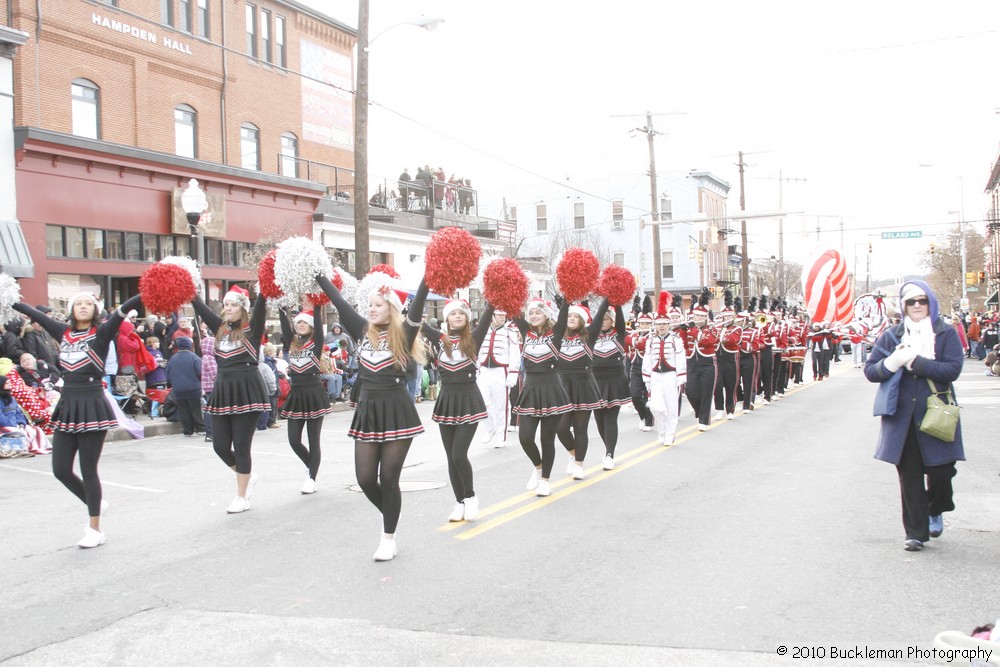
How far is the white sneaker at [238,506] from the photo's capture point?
317 inches

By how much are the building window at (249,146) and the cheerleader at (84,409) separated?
19.5 m

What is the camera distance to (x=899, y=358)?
20.7ft

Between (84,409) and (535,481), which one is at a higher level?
(84,409)

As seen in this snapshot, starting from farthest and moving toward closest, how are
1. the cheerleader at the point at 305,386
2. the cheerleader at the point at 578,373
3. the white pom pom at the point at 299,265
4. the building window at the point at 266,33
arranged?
the building window at the point at 266,33, the cheerleader at the point at 578,373, the cheerleader at the point at 305,386, the white pom pom at the point at 299,265

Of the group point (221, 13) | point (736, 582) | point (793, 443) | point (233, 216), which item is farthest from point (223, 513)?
point (221, 13)

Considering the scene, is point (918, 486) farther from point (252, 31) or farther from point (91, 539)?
point (252, 31)

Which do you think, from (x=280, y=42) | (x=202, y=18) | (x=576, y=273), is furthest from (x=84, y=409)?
(x=280, y=42)

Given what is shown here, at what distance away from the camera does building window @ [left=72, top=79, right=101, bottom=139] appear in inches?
818

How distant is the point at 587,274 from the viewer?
862 cm

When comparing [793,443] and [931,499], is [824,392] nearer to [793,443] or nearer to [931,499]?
[793,443]

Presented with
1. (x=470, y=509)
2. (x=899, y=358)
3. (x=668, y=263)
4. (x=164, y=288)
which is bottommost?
(x=470, y=509)

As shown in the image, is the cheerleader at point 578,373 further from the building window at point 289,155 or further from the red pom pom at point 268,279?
the building window at point 289,155

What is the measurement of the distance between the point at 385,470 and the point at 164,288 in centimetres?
259

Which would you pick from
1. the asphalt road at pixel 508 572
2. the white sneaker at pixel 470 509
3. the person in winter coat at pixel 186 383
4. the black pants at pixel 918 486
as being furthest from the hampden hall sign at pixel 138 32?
the black pants at pixel 918 486
